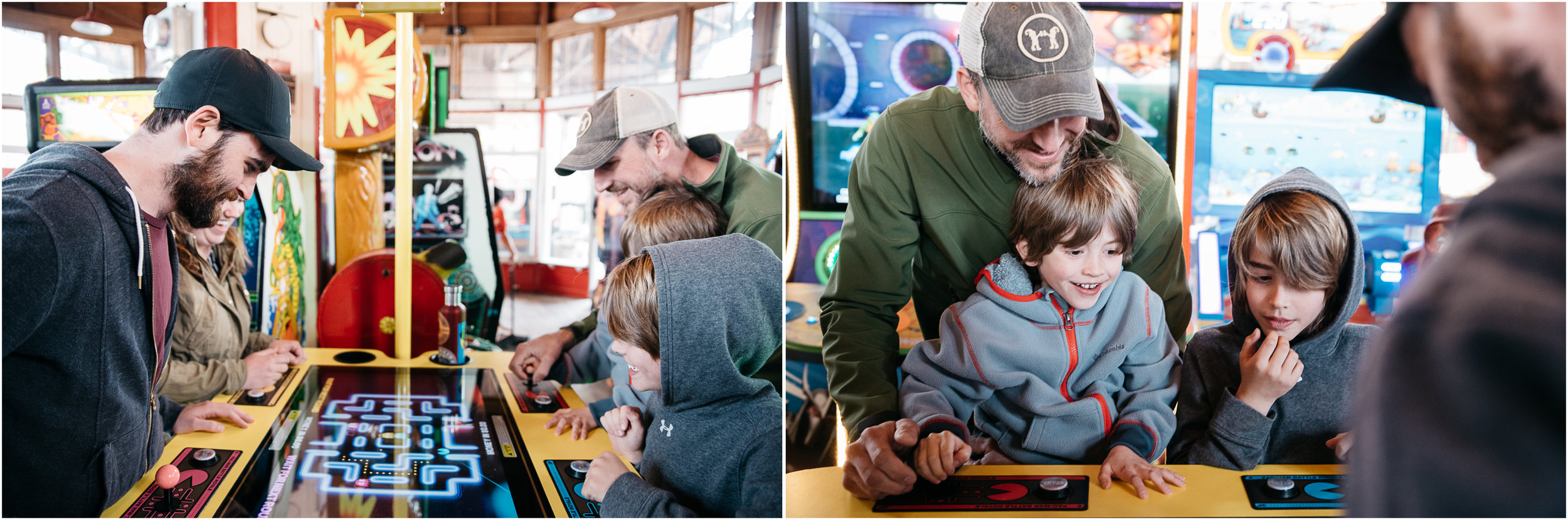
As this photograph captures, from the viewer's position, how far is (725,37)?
169 centimetres

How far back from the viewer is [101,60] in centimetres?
158

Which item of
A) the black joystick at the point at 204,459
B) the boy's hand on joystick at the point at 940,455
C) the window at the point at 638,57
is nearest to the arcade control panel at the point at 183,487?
the black joystick at the point at 204,459

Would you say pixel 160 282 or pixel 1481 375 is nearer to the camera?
pixel 1481 375

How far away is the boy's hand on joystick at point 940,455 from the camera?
4.83ft

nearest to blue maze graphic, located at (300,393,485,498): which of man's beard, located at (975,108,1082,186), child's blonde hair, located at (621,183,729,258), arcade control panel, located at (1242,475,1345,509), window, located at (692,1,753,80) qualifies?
child's blonde hair, located at (621,183,729,258)

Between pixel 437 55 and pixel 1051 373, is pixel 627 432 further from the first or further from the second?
pixel 437 55

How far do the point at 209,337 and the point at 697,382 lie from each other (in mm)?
1047

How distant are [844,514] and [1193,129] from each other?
3.83 feet

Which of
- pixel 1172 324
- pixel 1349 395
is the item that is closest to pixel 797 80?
pixel 1172 324

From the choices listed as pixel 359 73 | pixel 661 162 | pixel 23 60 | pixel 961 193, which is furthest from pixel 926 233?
pixel 23 60

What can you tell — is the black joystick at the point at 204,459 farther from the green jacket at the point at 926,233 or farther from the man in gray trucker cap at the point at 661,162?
the green jacket at the point at 926,233

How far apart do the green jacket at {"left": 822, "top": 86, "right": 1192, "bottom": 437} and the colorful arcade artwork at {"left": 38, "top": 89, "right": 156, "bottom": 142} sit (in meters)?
1.38

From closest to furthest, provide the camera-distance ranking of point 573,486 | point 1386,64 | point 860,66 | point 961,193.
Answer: point 1386,64 < point 573,486 < point 961,193 < point 860,66

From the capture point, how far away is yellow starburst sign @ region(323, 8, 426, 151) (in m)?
1.73
